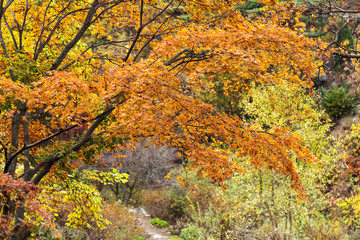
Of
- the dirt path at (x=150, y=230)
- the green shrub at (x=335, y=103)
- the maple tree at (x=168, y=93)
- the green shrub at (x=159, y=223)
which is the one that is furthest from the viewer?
the green shrub at (x=335, y=103)

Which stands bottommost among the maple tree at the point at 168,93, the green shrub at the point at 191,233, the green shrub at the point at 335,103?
the green shrub at the point at 191,233

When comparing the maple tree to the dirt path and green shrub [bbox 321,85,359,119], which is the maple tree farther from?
green shrub [bbox 321,85,359,119]

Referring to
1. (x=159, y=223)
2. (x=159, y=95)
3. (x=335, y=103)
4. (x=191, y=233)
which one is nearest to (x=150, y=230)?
(x=159, y=223)

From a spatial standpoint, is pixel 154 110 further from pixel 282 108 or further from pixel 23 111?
pixel 282 108

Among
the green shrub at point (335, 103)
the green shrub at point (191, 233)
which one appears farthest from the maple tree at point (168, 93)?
the green shrub at point (335, 103)

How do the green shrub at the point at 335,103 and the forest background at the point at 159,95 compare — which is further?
the green shrub at the point at 335,103

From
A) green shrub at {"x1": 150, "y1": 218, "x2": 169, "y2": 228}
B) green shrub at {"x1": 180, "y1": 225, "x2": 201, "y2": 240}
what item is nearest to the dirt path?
green shrub at {"x1": 150, "y1": 218, "x2": 169, "y2": 228}

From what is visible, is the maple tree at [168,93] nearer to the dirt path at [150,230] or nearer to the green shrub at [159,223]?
the dirt path at [150,230]

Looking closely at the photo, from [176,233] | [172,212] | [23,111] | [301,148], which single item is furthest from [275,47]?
[172,212]

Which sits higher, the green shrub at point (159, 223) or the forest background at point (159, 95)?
the forest background at point (159, 95)

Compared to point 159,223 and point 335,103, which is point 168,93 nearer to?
point 159,223

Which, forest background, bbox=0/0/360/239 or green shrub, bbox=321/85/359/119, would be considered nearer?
forest background, bbox=0/0/360/239

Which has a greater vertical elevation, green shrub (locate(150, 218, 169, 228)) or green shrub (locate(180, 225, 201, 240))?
green shrub (locate(180, 225, 201, 240))

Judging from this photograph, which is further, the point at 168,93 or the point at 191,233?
the point at 191,233
